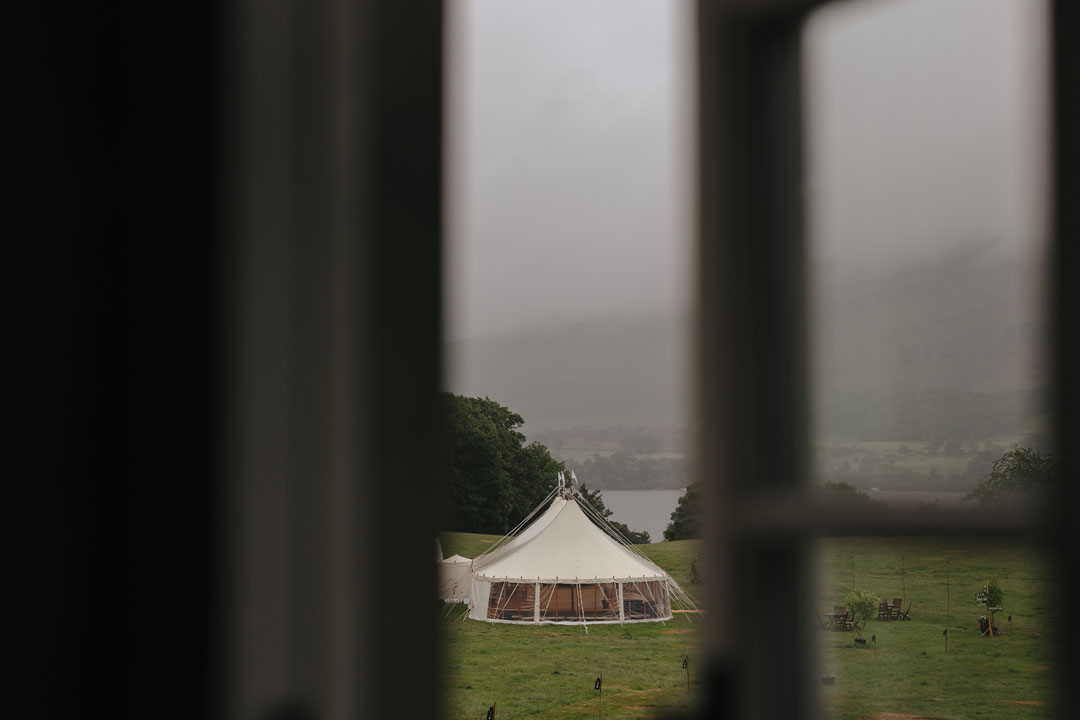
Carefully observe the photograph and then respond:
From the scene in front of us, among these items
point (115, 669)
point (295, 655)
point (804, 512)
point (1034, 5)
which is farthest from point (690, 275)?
point (115, 669)

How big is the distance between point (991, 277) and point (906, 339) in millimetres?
123

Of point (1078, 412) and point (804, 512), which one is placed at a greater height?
point (1078, 412)

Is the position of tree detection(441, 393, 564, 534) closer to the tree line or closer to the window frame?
the tree line

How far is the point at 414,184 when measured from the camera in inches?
27.2

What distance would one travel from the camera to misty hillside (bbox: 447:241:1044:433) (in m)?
0.83

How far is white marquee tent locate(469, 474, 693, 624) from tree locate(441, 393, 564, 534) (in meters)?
0.04

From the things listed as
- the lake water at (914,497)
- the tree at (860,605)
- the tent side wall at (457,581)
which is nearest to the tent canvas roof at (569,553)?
the tent side wall at (457,581)

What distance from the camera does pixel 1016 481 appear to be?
30.4 inches

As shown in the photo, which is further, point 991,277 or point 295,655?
point 991,277

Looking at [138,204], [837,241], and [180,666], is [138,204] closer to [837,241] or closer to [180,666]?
[180,666]

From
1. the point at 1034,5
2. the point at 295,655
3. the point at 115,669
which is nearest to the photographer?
the point at 115,669

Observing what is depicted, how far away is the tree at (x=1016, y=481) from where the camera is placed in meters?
0.74

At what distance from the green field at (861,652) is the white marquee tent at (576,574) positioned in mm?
20

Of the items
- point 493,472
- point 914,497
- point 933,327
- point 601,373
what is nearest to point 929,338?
point 933,327
